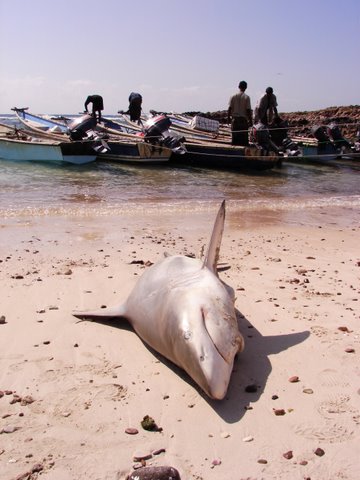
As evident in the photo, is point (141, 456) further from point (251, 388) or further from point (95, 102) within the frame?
point (95, 102)

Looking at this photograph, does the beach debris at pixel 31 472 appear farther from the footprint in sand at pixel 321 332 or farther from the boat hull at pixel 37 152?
the boat hull at pixel 37 152

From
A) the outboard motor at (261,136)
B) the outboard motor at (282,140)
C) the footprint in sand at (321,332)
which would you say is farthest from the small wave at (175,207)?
the footprint in sand at (321,332)

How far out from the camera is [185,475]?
2.74 metres

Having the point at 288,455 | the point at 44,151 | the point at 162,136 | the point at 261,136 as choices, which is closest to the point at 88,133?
the point at 44,151

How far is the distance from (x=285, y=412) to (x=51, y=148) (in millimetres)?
14427

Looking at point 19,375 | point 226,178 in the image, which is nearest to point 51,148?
point 226,178

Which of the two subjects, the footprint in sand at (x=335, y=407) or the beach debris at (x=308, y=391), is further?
the beach debris at (x=308, y=391)

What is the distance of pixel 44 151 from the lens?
1652cm

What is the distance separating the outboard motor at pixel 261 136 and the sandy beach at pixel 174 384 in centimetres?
1120

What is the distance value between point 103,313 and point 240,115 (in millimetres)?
13035

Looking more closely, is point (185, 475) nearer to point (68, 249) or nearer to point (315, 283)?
point (315, 283)

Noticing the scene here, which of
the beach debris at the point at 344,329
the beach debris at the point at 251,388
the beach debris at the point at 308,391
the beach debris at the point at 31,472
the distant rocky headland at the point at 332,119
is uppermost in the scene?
the distant rocky headland at the point at 332,119

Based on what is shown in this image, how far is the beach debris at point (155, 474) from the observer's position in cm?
268

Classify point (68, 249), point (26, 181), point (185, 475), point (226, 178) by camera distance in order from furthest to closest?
point (226, 178) < point (26, 181) < point (68, 249) < point (185, 475)
